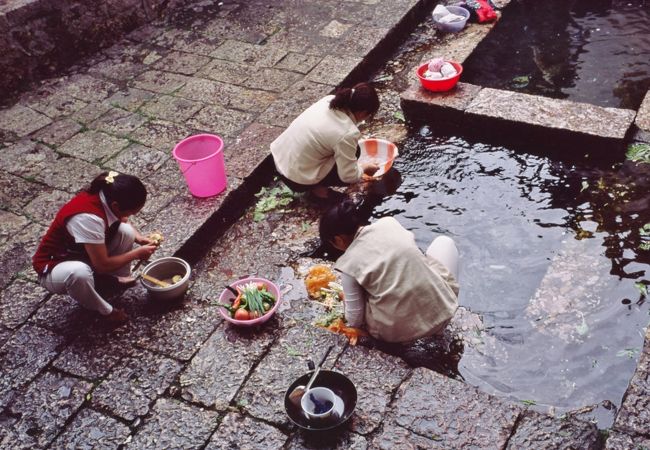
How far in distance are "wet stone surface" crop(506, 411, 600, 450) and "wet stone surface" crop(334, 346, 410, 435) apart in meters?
0.71

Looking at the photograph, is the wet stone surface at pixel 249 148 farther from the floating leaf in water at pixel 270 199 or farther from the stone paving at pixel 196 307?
the floating leaf in water at pixel 270 199

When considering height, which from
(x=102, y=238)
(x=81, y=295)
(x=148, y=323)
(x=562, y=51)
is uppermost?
(x=102, y=238)

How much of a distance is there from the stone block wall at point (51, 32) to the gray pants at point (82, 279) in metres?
3.73

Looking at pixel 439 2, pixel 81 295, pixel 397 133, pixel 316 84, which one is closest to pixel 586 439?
pixel 81 295

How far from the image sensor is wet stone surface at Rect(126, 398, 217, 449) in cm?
316

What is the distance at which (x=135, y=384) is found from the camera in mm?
3477

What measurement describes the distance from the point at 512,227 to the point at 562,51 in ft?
10.7

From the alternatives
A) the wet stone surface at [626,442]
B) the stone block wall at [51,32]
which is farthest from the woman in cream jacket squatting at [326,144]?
the stone block wall at [51,32]

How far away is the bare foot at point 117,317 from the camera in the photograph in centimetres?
382

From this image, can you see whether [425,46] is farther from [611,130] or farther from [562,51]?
[611,130]

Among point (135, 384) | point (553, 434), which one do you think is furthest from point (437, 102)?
point (135, 384)

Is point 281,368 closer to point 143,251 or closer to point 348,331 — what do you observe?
point 348,331

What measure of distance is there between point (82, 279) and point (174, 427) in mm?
1088

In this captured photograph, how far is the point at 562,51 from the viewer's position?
6672 millimetres
